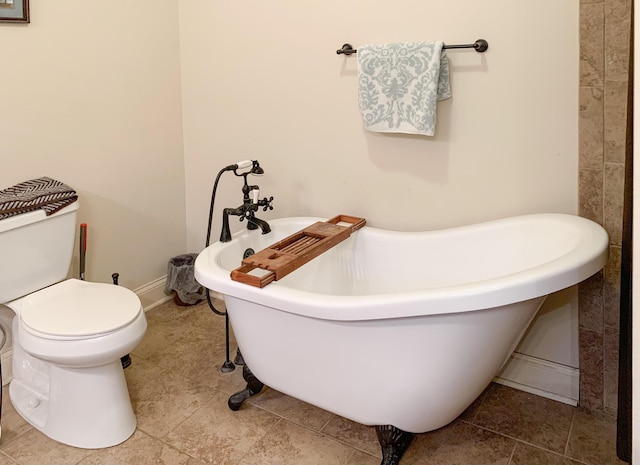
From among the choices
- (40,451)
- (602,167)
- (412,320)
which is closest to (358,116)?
(602,167)

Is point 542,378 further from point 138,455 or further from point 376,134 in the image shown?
point 138,455

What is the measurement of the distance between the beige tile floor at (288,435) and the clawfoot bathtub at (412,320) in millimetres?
128

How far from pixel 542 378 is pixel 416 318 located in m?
0.96

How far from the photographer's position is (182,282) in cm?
299

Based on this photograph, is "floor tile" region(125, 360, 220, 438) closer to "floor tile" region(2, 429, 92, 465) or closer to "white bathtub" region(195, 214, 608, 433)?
"floor tile" region(2, 429, 92, 465)

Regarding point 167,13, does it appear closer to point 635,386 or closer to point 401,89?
point 401,89

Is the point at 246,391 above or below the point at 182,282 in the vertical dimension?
below

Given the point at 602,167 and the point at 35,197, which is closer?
the point at 602,167

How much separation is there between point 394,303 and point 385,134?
3.34ft

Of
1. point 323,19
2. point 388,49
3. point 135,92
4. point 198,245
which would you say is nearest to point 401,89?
point 388,49

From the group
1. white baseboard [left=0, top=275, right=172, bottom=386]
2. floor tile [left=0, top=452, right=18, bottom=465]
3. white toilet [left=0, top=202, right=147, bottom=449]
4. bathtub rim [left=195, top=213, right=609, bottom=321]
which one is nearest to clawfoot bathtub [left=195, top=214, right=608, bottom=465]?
bathtub rim [left=195, top=213, right=609, bottom=321]

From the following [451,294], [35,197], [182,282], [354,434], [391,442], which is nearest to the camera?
[451,294]

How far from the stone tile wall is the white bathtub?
14cm

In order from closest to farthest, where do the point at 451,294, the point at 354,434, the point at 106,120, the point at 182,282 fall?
the point at 451,294
the point at 354,434
the point at 106,120
the point at 182,282
